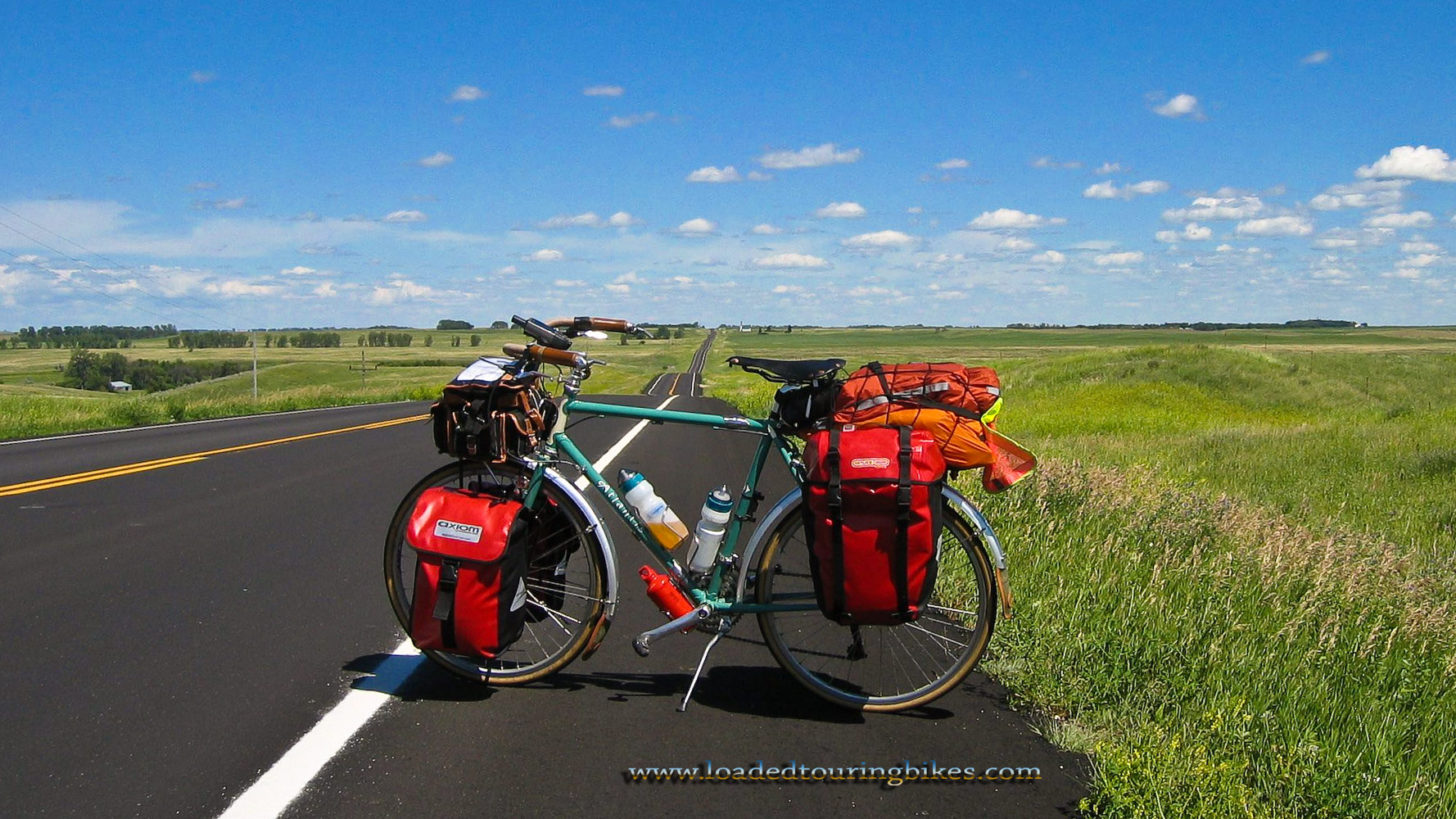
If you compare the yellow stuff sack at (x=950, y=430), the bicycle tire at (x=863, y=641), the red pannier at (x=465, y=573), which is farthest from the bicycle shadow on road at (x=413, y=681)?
the yellow stuff sack at (x=950, y=430)

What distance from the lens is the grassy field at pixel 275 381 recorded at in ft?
71.8

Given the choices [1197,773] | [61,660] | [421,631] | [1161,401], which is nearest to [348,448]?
[61,660]

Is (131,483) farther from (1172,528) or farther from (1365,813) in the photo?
(1365,813)

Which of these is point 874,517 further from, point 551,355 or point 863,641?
point 551,355

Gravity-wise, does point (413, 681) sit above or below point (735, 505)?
→ below

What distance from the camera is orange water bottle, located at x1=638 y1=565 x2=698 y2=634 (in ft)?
15.2

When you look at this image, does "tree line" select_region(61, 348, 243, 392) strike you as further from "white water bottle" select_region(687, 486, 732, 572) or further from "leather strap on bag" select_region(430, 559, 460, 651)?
"white water bottle" select_region(687, 486, 732, 572)

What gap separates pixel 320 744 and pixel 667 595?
4.91 feet

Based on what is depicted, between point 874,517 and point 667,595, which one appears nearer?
point 874,517

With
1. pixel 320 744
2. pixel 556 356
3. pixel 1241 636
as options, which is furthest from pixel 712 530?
pixel 1241 636

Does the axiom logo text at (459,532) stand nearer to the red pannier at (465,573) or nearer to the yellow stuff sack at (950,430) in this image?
the red pannier at (465,573)

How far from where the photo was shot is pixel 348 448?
51.3 ft

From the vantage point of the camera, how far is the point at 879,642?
5.08 m

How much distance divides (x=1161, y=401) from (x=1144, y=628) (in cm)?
2941
